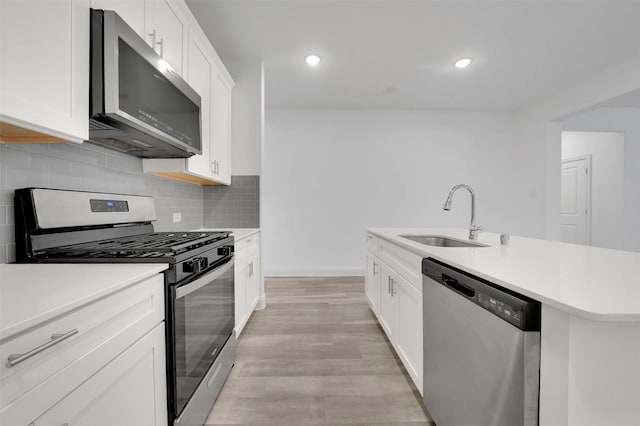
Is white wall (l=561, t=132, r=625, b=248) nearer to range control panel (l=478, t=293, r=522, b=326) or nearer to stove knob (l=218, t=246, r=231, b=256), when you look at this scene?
range control panel (l=478, t=293, r=522, b=326)

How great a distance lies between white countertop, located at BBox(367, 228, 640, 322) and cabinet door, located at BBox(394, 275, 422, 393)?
31 cm

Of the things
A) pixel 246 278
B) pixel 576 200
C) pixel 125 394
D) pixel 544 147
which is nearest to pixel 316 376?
pixel 246 278

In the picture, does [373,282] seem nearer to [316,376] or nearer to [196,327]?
[316,376]

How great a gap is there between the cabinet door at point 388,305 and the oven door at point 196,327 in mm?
1107

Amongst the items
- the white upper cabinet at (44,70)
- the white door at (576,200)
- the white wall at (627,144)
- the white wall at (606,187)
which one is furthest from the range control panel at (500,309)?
the white door at (576,200)

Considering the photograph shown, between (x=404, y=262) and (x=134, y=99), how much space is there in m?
1.65

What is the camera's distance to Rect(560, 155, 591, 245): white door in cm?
522

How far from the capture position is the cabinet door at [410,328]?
1.50 m

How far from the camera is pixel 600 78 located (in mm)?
3395

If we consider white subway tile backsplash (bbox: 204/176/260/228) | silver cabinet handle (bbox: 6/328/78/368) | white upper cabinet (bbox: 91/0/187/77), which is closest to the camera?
silver cabinet handle (bbox: 6/328/78/368)

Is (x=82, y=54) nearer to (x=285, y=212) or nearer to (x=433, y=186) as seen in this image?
(x=285, y=212)

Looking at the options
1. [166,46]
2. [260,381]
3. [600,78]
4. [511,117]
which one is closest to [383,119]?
[511,117]

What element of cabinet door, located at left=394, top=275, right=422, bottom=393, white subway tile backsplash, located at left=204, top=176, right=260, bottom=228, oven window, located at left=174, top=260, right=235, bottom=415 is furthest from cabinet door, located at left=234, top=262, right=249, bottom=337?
cabinet door, located at left=394, top=275, right=422, bottom=393

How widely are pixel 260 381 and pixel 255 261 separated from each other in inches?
47.9
